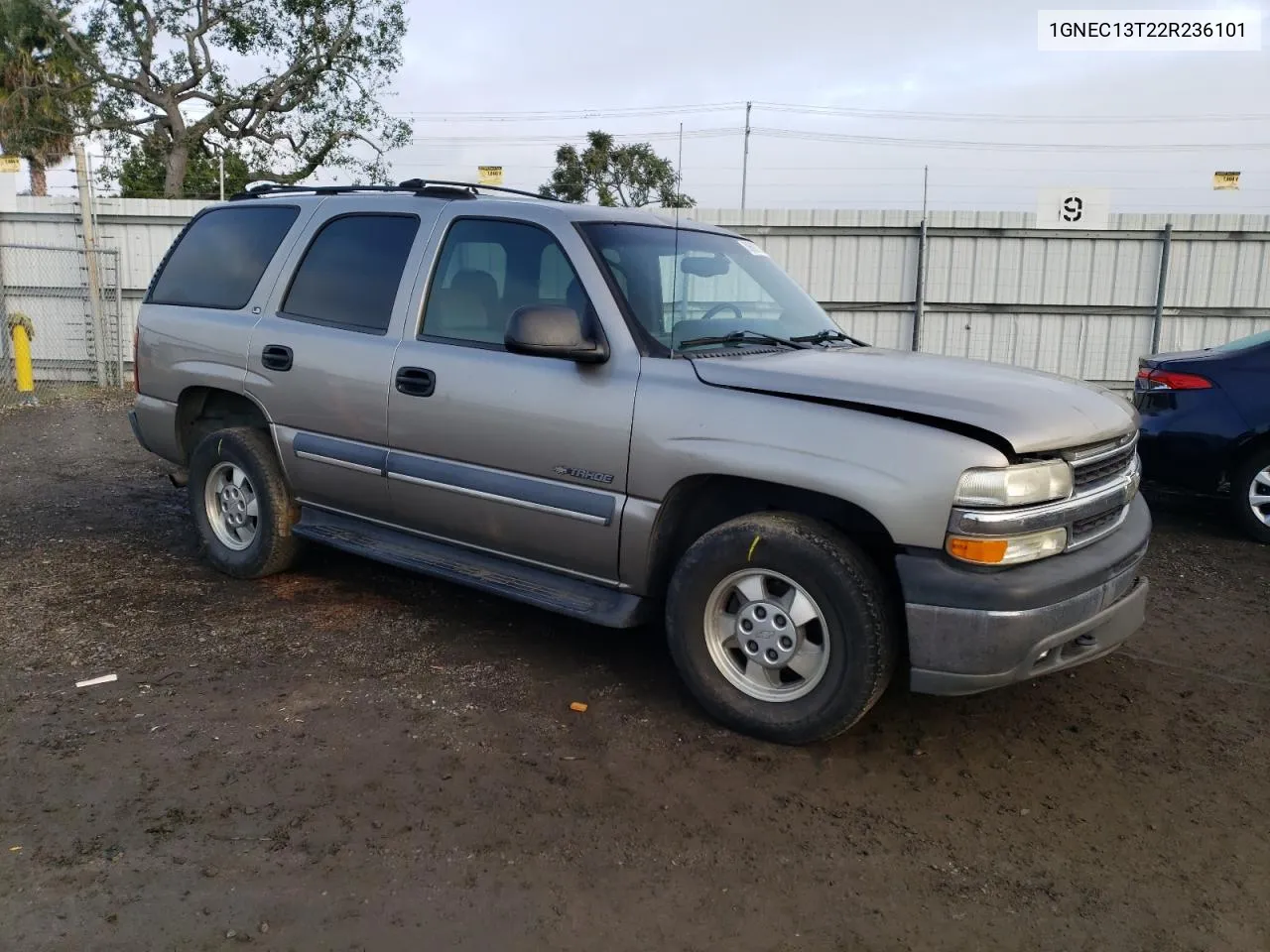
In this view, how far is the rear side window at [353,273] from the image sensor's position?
15.6 ft

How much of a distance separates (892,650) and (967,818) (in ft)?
1.88

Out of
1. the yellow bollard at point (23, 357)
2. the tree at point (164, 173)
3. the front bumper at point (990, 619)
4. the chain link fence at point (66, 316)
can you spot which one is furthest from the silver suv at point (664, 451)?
the tree at point (164, 173)

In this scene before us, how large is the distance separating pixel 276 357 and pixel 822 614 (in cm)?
303

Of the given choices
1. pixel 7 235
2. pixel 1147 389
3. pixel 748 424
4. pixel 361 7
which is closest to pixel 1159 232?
pixel 1147 389

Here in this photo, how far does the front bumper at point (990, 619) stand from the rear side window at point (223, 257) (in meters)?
3.73

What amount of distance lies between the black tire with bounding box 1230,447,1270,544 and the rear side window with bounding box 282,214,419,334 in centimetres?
545

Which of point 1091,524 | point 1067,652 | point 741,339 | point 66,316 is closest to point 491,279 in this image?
point 741,339

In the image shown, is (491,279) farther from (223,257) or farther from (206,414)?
(206,414)

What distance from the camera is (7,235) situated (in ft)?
45.1

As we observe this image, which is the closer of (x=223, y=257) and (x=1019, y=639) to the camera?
(x=1019, y=639)

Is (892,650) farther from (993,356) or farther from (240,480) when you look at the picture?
(993,356)

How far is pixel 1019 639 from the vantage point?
3277 mm

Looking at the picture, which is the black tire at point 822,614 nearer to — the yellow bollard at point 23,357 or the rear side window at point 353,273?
the rear side window at point 353,273

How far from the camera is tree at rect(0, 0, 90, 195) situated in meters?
23.8
